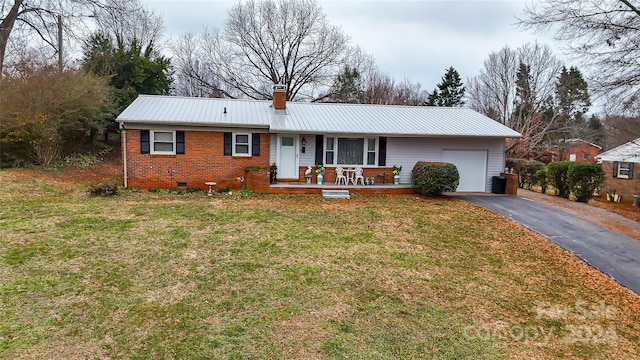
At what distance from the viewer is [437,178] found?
12.2m

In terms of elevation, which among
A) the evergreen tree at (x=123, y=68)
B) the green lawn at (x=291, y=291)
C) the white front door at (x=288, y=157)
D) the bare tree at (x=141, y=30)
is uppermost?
the bare tree at (x=141, y=30)

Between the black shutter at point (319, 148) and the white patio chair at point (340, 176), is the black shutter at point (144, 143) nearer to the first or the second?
the black shutter at point (319, 148)

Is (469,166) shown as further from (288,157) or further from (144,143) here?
(144,143)

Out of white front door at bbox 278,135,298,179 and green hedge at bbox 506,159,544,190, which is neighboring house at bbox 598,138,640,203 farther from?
white front door at bbox 278,135,298,179

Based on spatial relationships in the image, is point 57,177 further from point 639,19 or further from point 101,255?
point 639,19

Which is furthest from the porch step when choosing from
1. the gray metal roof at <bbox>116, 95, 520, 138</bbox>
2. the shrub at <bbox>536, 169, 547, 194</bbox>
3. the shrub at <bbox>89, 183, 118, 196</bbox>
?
the shrub at <bbox>536, 169, 547, 194</bbox>

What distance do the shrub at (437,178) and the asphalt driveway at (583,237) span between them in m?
0.94

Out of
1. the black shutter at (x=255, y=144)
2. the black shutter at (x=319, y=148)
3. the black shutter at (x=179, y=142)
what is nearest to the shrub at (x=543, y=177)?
the black shutter at (x=319, y=148)

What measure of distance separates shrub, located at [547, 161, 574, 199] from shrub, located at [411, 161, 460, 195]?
508 centimetres

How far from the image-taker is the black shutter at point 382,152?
1395 centimetres

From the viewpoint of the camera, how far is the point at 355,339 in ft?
13.8

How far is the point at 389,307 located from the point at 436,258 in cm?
233

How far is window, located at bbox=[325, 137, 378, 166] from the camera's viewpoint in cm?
1396

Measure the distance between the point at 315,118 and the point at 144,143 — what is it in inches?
252
